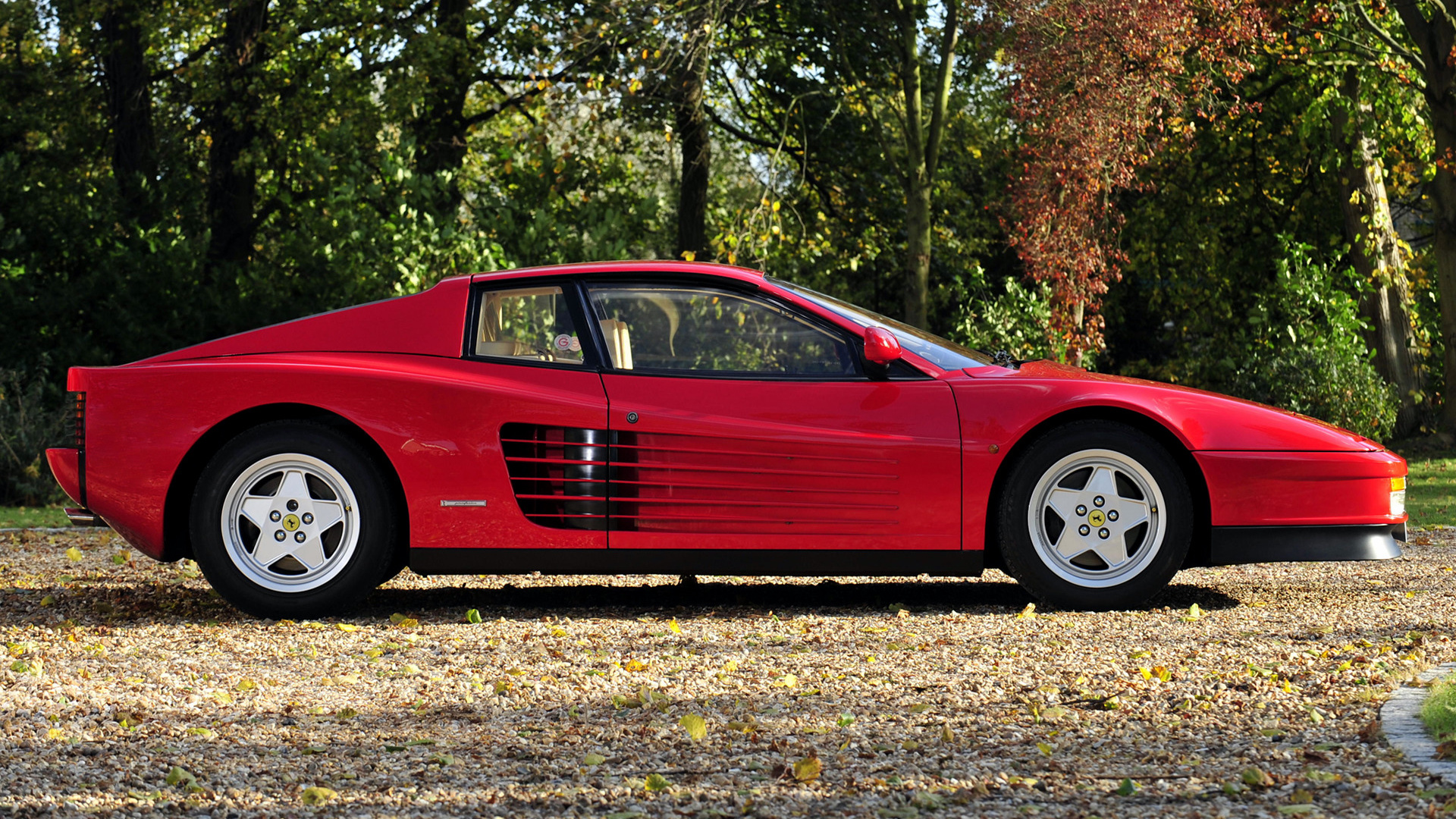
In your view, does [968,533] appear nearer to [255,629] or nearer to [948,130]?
[255,629]

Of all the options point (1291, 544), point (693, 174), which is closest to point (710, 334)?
point (1291, 544)

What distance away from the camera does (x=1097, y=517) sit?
5527 mm

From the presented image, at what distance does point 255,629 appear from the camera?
17.9 ft

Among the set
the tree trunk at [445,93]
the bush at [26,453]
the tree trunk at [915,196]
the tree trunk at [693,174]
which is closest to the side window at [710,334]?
the bush at [26,453]

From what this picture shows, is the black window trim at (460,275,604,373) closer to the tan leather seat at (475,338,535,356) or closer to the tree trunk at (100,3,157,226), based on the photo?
the tan leather seat at (475,338,535,356)

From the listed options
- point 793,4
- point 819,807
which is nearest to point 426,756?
point 819,807

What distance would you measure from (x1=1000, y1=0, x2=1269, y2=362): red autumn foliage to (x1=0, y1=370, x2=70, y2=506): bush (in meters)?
8.75

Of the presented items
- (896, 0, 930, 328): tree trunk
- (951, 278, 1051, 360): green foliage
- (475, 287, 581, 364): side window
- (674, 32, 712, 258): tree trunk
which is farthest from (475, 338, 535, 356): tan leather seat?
(896, 0, 930, 328): tree trunk

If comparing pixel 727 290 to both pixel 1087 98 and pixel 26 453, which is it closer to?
Answer: pixel 1087 98

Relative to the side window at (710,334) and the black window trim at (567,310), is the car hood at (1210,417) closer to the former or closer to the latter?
the side window at (710,334)

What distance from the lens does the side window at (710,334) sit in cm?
566

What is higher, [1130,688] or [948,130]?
[948,130]

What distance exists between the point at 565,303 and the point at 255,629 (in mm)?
1775

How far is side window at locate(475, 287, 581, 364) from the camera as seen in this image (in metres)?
5.73
